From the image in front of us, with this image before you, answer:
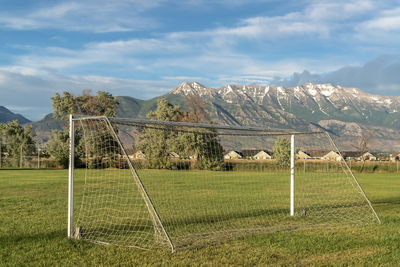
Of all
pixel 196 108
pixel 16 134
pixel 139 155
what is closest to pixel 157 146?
pixel 139 155

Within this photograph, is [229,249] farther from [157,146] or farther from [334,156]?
[334,156]

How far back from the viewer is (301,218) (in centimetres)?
1047

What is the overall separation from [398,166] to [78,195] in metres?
38.3

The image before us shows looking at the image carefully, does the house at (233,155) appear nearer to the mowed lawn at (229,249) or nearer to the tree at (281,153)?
the tree at (281,153)

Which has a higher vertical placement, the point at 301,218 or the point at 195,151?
the point at 195,151

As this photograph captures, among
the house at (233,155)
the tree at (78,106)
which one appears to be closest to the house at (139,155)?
the house at (233,155)

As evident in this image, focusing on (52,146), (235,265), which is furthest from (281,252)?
(52,146)

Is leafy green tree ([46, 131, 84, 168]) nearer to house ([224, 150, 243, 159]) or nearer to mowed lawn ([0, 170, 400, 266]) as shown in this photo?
house ([224, 150, 243, 159])

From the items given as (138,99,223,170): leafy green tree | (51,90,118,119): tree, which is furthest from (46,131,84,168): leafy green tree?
(138,99,223,170): leafy green tree

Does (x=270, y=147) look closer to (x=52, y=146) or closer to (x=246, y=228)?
(x=246, y=228)

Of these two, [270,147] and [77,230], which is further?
[270,147]

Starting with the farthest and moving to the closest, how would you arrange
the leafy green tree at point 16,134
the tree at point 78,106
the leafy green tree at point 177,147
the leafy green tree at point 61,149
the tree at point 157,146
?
the leafy green tree at point 16,134 < the tree at point 78,106 < the leafy green tree at point 61,149 < the leafy green tree at point 177,147 < the tree at point 157,146

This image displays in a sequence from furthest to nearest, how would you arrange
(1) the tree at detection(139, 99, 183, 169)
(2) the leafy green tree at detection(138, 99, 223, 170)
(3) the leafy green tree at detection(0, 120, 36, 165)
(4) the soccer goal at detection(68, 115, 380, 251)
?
(3) the leafy green tree at detection(0, 120, 36, 165) < (2) the leafy green tree at detection(138, 99, 223, 170) < (1) the tree at detection(139, 99, 183, 169) < (4) the soccer goal at detection(68, 115, 380, 251)

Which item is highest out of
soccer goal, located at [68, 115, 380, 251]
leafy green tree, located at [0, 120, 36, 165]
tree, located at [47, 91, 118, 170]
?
tree, located at [47, 91, 118, 170]
